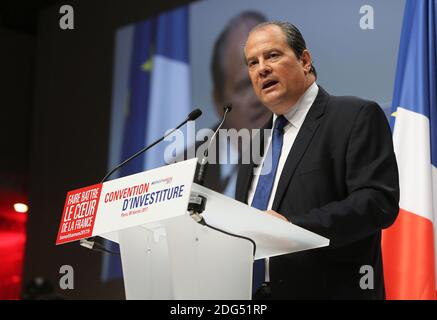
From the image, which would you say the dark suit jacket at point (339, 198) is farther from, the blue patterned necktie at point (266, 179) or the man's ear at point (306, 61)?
the man's ear at point (306, 61)

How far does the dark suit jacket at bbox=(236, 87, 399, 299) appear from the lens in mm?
2094

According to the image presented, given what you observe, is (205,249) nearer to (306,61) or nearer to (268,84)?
(268,84)

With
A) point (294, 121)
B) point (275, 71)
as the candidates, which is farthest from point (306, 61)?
point (294, 121)

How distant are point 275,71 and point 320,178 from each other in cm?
52

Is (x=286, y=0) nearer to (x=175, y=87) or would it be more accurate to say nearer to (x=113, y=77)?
(x=175, y=87)

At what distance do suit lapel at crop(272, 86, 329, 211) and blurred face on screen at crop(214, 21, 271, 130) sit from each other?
1532 mm

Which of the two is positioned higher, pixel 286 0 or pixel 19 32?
pixel 19 32

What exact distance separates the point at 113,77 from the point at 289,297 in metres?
2.99

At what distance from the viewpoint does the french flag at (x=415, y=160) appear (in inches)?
127

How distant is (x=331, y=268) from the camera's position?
7.11ft
